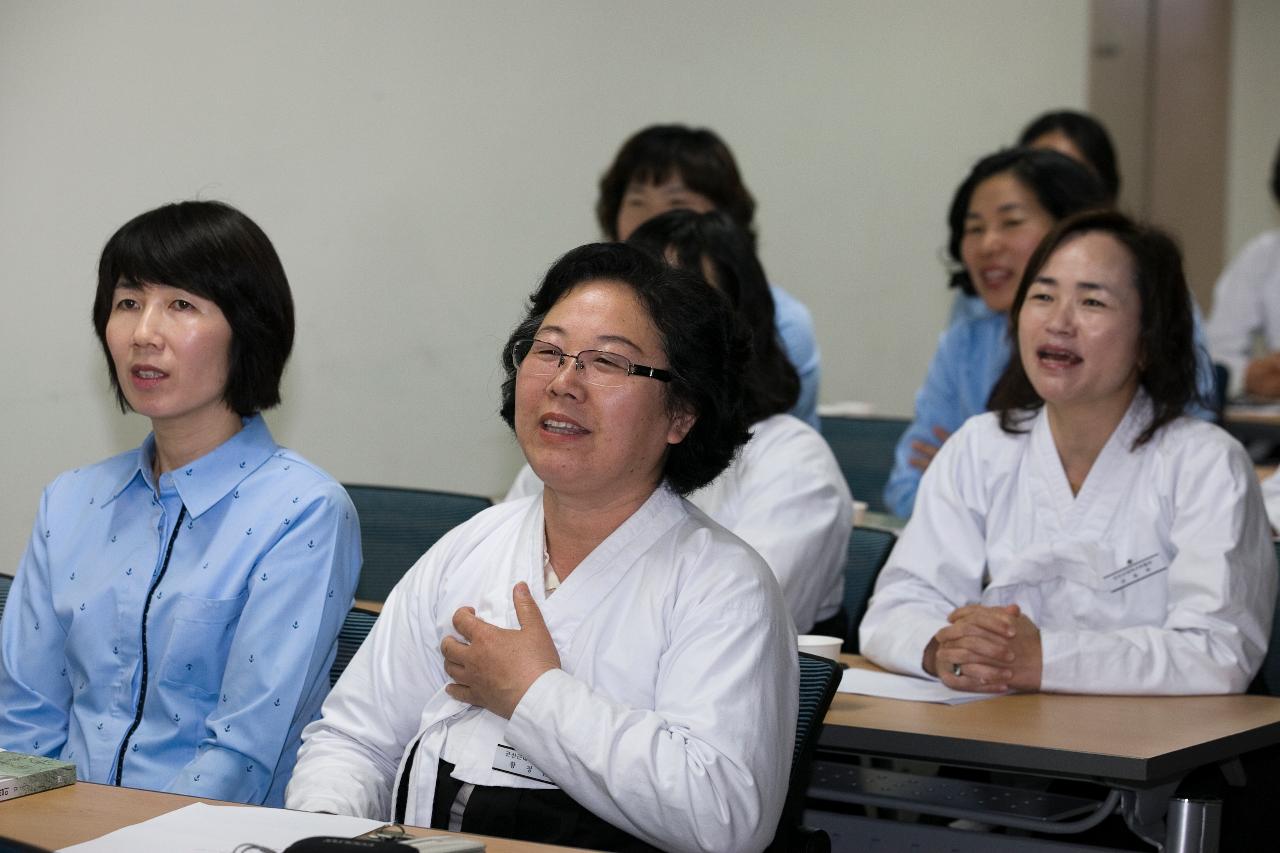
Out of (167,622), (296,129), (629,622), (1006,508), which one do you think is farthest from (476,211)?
(629,622)

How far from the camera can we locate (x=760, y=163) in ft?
18.1

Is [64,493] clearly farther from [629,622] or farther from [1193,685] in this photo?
[1193,685]

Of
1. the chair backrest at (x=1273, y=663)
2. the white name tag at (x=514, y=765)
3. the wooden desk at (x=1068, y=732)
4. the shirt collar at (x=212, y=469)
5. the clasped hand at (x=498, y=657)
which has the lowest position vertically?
the chair backrest at (x=1273, y=663)

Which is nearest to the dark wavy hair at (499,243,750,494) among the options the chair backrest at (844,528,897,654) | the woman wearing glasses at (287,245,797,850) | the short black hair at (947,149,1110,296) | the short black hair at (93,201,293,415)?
the woman wearing glasses at (287,245,797,850)

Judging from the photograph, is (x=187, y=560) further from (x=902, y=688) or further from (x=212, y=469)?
(x=902, y=688)

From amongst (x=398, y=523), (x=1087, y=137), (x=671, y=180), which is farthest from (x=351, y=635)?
(x=1087, y=137)

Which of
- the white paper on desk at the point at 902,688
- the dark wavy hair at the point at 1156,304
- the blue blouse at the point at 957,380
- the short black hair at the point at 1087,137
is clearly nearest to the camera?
the white paper on desk at the point at 902,688

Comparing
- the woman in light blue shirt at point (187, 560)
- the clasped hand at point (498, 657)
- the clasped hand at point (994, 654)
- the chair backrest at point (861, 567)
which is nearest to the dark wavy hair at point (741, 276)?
the chair backrest at point (861, 567)

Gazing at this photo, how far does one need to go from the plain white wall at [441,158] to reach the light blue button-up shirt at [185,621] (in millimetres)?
1065

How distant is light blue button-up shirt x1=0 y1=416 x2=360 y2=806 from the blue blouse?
6.73 ft

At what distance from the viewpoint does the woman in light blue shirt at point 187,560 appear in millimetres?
2102

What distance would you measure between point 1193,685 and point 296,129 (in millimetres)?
2496

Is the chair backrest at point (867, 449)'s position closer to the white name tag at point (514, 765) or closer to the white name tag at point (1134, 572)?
the white name tag at point (1134, 572)

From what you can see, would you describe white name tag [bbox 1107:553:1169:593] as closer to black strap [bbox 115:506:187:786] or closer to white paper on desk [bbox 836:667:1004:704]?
white paper on desk [bbox 836:667:1004:704]
